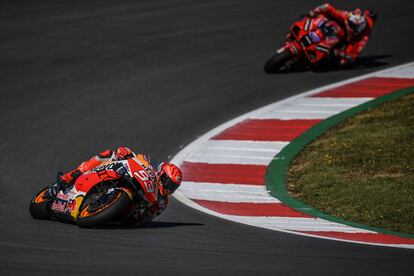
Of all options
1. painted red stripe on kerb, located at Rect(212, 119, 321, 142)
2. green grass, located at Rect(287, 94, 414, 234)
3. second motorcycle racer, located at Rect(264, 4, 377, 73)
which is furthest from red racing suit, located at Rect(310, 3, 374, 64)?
painted red stripe on kerb, located at Rect(212, 119, 321, 142)

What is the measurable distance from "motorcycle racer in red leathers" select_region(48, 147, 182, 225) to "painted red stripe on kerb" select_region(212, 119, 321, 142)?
4947mm


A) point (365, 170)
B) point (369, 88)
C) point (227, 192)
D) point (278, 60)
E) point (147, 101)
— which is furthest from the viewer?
point (278, 60)

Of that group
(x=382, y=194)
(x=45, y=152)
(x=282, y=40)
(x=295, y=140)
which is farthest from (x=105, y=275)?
(x=282, y=40)

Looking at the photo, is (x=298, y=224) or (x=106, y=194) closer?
(x=106, y=194)

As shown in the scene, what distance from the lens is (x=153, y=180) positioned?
9.26 m

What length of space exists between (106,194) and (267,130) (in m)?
5.96

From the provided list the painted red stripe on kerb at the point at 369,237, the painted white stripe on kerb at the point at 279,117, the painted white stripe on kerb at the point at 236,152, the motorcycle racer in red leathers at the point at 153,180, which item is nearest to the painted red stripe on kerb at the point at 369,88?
the painted white stripe on kerb at the point at 279,117

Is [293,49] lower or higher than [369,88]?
higher

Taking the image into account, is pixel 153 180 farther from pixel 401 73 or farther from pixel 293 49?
pixel 401 73

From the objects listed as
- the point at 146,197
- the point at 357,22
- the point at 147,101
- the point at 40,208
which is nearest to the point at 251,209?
the point at 146,197

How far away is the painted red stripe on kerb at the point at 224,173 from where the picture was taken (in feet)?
41.2

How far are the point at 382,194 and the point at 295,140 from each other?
111 inches

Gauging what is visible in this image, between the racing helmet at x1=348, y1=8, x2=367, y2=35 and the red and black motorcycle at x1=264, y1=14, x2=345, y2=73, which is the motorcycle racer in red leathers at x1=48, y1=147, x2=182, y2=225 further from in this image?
the racing helmet at x1=348, y1=8, x2=367, y2=35

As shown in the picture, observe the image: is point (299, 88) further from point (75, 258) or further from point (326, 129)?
point (75, 258)
